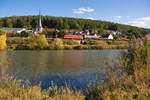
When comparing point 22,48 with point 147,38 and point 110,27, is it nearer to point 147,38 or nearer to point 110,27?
point 147,38

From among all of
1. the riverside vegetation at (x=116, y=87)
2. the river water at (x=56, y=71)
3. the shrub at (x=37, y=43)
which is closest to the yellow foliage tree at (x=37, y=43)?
the shrub at (x=37, y=43)

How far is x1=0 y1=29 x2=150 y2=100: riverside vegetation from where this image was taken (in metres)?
5.69

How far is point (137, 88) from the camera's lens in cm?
662

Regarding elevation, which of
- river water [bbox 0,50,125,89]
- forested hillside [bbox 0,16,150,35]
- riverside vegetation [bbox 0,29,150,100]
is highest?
forested hillside [bbox 0,16,150,35]

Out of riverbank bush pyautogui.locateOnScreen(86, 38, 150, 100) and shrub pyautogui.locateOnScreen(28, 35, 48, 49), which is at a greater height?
riverbank bush pyautogui.locateOnScreen(86, 38, 150, 100)

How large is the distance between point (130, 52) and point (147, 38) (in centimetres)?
130

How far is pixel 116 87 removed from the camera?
6980mm

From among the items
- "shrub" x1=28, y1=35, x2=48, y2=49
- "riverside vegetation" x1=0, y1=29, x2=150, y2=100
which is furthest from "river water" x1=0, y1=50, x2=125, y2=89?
"shrub" x1=28, y1=35, x2=48, y2=49

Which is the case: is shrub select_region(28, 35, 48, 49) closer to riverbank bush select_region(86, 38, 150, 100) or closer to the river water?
the river water

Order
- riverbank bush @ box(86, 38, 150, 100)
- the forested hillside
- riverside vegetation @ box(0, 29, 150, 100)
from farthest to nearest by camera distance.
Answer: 1. the forested hillside
2. riverbank bush @ box(86, 38, 150, 100)
3. riverside vegetation @ box(0, 29, 150, 100)

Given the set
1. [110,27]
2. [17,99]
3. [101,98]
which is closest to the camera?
[17,99]

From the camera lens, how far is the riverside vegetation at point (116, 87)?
18.7 ft

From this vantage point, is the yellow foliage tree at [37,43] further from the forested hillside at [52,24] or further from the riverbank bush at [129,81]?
the forested hillside at [52,24]

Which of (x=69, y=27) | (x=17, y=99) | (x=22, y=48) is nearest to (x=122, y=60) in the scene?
(x=17, y=99)
